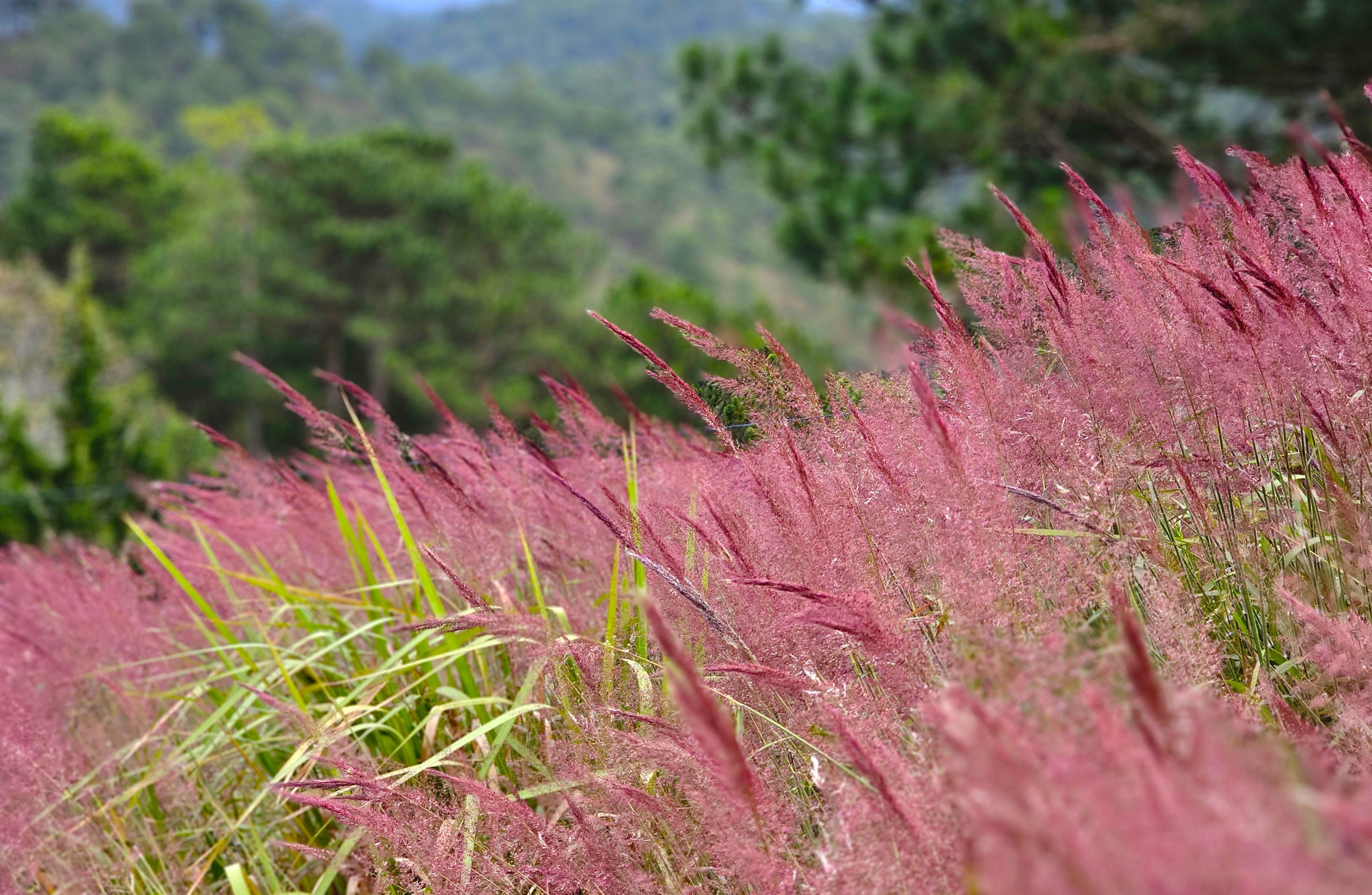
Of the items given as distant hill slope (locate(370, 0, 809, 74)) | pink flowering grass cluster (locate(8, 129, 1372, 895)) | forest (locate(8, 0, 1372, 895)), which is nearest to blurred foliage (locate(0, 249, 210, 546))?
forest (locate(8, 0, 1372, 895))

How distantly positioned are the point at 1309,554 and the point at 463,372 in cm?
3491

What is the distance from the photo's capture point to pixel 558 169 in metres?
93.9

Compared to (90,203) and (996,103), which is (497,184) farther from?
(996,103)

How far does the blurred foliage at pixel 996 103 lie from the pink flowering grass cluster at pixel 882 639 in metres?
8.12

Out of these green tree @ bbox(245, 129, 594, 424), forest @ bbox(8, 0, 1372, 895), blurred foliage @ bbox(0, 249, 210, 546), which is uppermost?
forest @ bbox(8, 0, 1372, 895)

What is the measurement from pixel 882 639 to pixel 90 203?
162 feet

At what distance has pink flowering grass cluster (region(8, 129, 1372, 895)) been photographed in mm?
979

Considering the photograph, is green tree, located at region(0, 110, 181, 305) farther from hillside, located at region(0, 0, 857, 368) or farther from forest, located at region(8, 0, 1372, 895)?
forest, located at region(8, 0, 1372, 895)

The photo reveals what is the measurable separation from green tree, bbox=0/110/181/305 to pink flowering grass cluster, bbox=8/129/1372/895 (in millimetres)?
45293

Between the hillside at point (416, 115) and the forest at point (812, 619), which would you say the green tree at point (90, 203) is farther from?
the forest at point (812, 619)

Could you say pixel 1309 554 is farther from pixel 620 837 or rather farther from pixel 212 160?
pixel 212 160

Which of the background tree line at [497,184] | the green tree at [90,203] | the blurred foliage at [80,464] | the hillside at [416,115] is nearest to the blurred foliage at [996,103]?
the background tree line at [497,184]

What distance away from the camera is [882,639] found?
1379 mm

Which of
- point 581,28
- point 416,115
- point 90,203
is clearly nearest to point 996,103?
point 90,203
